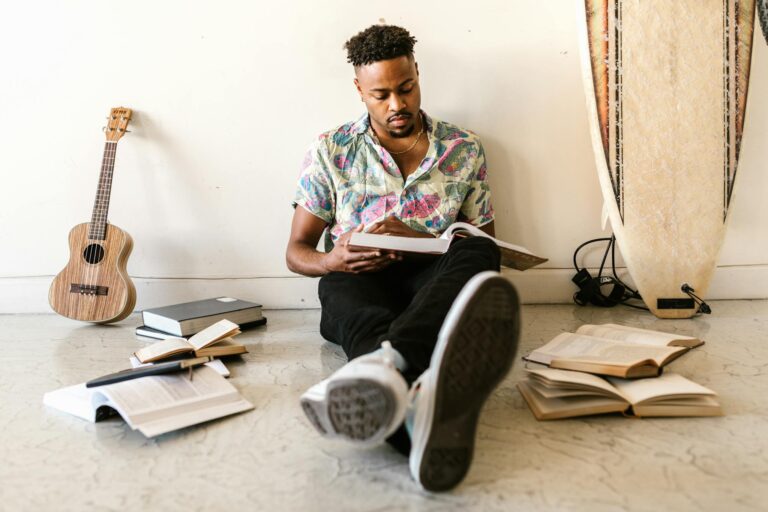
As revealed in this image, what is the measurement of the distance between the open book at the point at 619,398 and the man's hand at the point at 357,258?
2.17 ft

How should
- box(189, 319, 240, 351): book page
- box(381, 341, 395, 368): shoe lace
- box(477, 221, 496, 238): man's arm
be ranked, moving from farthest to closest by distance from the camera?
box(477, 221, 496, 238): man's arm → box(189, 319, 240, 351): book page → box(381, 341, 395, 368): shoe lace

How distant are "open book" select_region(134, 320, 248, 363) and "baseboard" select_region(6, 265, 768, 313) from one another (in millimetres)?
695

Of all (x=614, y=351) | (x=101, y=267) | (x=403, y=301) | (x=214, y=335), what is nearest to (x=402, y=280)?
(x=403, y=301)

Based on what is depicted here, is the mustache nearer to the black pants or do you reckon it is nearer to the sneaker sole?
the black pants

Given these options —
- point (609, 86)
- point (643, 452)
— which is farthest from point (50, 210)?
point (643, 452)

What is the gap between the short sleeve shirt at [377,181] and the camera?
2264 mm

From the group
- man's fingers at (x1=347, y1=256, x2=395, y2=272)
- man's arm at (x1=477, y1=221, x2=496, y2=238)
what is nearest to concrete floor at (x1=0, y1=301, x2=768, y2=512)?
man's fingers at (x1=347, y1=256, x2=395, y2=272)

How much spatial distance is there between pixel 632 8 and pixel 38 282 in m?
2.53

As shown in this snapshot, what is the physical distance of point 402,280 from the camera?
82.2 inches

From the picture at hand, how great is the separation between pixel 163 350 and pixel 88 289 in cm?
91

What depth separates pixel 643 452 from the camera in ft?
4.11

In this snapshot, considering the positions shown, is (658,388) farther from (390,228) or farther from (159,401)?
(159,401)

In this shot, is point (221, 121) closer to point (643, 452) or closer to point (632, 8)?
point (632, 8)

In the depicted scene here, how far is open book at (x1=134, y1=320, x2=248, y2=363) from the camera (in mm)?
1826
